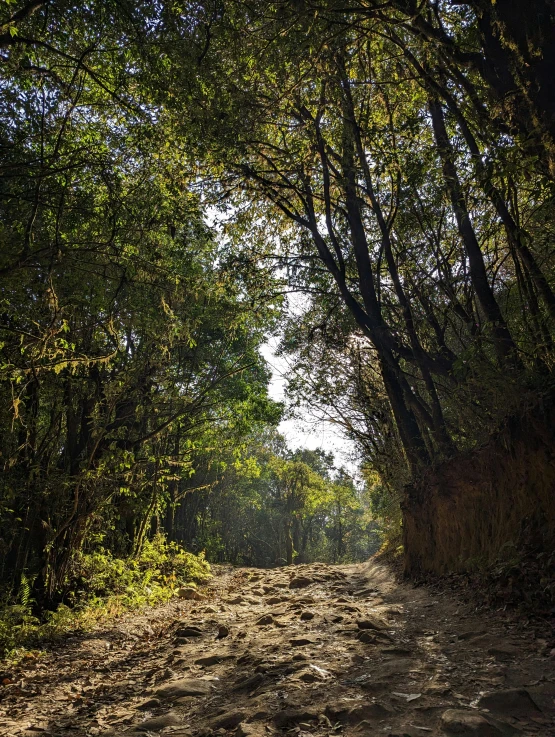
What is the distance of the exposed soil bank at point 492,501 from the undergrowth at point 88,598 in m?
6.12

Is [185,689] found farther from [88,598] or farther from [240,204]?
[240,204]

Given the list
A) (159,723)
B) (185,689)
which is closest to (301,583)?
(185,689)

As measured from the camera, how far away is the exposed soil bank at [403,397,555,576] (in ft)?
19.2

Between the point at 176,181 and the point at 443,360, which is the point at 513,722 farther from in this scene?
the point at 176,181

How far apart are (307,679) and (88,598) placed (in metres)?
6.83

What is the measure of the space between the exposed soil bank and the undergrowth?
20.1 feet

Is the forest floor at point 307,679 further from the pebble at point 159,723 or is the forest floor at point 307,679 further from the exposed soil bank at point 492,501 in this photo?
the exposed soil bank at point 492,501

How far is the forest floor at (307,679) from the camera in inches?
126

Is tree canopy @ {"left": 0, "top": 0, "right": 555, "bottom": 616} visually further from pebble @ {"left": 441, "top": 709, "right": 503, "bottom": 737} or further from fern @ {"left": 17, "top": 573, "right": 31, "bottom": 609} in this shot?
pebble @ {"left": 441, "top": 709, "right": 503, "bottom": 737}

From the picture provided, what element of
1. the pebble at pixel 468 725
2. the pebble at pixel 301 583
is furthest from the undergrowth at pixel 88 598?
the pebble at pixel 468 725

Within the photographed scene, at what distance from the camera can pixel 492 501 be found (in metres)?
7.31

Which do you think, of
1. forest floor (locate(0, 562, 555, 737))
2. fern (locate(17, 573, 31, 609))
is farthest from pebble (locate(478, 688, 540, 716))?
fern (locate(17, 573, 31, 609))

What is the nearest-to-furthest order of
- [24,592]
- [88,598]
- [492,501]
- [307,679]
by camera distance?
1. [307,679]
2. [492,501]
3. [24,592]
4. [88,598]

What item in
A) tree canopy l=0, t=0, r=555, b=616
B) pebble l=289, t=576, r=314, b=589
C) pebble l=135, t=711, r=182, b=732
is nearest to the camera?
pebble l=135, t=711, r=182, b=732
